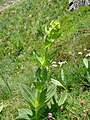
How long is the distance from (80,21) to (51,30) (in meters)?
7.97

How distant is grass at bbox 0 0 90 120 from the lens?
16.9 ft

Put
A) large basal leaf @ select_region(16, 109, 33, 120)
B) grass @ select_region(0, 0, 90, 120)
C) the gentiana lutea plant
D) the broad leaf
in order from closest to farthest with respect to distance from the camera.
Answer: the gentiana lutea plant → the broad leaf → large basal leaf @ select_region(16, 109, 33, 120) → grass @ select_region(0, 0, 90, 120)

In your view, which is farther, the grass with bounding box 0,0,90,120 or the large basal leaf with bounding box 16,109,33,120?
the grass with bounding box 0,0,90,120

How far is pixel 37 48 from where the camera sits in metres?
12.2

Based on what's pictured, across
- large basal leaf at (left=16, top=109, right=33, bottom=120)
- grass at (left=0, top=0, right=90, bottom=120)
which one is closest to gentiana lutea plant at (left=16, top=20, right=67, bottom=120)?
large basal leaf at (left=16, top=109, right=33, bottom=120)

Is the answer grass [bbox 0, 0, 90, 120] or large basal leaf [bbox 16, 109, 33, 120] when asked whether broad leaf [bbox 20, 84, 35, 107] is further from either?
grass [bbox 0, 0, 90, 120]

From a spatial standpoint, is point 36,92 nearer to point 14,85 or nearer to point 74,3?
point 14,85

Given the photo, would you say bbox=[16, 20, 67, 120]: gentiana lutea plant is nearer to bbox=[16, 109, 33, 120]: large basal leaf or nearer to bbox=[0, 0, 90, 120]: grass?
bbox=[16, 109, 33, 120]: large basal leaf

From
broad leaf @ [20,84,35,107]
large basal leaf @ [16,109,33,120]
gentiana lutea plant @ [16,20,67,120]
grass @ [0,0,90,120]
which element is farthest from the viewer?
grass @ [0,0,90,120]

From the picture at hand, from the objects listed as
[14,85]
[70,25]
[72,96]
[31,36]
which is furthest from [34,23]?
[72,96]

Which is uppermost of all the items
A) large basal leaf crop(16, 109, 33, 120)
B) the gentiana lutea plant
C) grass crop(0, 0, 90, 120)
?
the gentiana lutea plant

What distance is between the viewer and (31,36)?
14.4m

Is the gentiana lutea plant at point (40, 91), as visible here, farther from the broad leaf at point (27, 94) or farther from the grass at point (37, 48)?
the grass at point (37, 48)

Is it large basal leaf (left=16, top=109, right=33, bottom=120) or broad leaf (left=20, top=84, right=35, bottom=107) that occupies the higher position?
broad leaf (left=20, top=84, right=35, bottom=107)
